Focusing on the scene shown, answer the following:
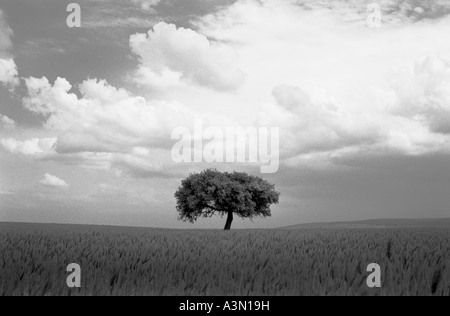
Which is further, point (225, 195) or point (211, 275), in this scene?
point (225, 195)

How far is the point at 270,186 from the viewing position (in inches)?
2169

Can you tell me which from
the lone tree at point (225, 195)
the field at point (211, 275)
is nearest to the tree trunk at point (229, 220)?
the lone tree at point (225, 195)

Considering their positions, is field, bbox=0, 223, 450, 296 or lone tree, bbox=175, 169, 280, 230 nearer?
field, bbox=0, 223, 450, 296

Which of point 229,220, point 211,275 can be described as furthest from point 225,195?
point 211,275

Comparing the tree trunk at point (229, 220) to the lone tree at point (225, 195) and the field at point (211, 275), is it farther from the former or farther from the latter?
the field at point (211, 275)

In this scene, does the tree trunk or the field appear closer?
the field

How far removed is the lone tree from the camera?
5106 centimetres

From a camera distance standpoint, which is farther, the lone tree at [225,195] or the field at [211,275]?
the lone tree at [225,195]

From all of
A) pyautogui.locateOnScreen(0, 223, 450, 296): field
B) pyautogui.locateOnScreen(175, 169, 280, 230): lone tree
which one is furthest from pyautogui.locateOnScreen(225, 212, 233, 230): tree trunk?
pyautogui.locateOnScreen(0, 223, 450, 296): field

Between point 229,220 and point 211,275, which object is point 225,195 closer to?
point 229,220

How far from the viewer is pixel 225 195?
50656 mm

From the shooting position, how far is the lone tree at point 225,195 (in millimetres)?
→ 51062

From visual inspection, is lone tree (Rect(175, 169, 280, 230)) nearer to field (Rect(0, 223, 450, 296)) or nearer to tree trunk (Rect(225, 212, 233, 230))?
tree trunk (Rect(225, 212, 233, 230))
